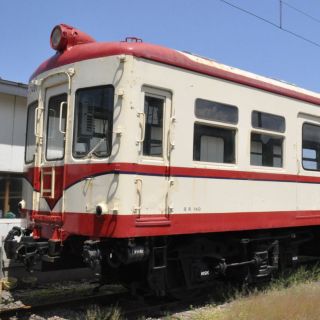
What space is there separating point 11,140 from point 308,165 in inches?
248

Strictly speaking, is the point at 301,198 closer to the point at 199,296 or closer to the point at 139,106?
the point at 199,296

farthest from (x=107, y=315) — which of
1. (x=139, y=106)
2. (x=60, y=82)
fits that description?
(x=60, y=82)

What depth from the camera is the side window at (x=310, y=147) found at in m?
9.70

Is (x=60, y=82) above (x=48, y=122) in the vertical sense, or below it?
above

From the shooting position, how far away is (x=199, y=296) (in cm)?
883

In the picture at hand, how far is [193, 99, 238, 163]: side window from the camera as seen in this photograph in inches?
303

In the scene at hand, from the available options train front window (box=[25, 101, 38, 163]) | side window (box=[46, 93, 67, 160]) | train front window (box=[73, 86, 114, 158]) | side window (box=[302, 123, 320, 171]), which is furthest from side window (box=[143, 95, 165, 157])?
side window (box=[302, 123, 320, 171])

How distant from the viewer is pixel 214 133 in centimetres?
795

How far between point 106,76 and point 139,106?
1.96 feet

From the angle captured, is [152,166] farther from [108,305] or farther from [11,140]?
[11,140]

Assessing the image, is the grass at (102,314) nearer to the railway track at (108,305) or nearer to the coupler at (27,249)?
the railway track at (108,305)

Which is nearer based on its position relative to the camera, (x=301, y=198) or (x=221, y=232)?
(x=221, y=232)

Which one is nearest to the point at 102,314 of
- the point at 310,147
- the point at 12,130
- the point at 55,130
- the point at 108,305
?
the point at 108,305

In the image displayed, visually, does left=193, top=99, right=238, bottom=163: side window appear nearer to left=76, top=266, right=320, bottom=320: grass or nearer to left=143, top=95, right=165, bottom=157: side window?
left=143, top=95, right=165, bottom=157: side window
